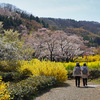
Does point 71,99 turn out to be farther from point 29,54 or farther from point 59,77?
point 29,54

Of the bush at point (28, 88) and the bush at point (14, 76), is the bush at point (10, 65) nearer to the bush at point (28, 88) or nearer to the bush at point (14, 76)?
the bush at point (14, 76)

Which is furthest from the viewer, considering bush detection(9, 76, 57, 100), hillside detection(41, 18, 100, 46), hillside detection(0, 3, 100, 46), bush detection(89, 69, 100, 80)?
hillside detection(41, 18, 100, 46)

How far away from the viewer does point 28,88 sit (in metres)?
5.92

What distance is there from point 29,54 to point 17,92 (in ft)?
53.3

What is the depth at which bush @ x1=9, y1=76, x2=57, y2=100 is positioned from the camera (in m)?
A: 5.10

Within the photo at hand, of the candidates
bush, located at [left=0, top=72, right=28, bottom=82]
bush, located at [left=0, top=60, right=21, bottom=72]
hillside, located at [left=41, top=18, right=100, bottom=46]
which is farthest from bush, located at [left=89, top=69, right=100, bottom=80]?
hillside, located at [left=41, top=18, right=100, bottom=46]

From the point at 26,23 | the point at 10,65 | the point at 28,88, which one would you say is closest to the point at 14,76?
the point at 10,65

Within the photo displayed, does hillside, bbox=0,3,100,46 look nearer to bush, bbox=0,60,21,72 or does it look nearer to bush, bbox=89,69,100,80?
bush, bbox=0,60,21,72

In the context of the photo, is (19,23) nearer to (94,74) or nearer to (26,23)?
(26,23)

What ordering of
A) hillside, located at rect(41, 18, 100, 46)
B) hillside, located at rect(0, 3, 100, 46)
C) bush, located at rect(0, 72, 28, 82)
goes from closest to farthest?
bush, located at rect(0, 72, 28, 82) < hillside, located at rect(0, 3, 100, 46) < hillside, located at rect(41, 18, 100, 46)

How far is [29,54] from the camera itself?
21.2m

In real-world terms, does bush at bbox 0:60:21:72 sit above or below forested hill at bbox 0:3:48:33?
below

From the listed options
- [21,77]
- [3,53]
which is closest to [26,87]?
[21,77]

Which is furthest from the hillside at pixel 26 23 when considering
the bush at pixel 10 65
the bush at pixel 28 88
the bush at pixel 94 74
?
the bush at pixel 28 88
